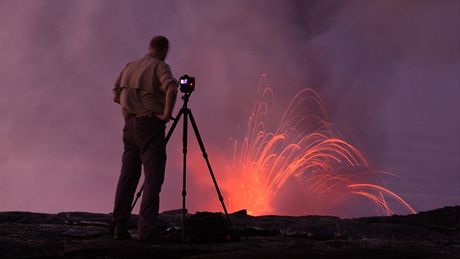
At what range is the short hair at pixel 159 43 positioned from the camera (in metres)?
7.86

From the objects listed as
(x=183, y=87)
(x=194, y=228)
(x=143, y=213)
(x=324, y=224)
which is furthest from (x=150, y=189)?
(x=324, y=224)

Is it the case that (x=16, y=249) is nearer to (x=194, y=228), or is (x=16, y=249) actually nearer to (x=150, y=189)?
(x=150, y=189)

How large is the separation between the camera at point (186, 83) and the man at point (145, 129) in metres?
0.35

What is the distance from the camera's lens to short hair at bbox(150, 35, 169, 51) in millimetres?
7863

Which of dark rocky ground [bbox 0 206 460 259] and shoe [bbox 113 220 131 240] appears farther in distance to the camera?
shoe [bbox 113 220 131 240]

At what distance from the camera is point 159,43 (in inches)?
310

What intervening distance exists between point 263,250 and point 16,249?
2922 millimetres

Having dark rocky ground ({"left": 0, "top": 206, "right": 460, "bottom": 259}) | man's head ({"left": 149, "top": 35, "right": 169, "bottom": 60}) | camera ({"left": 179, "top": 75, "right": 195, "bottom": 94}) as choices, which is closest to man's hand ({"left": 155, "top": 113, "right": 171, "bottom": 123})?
camera ({"left": 179, "top": 75, "right": 195, "bottom": 94})

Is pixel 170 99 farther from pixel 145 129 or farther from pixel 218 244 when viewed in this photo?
pixel 218 244

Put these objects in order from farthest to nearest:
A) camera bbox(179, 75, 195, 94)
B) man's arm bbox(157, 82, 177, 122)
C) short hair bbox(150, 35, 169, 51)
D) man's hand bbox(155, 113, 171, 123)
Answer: camera bbox(179, 75, 195, 94) < short hair bbox(150, 35, 169, 51) < man's hand bbox(155, 113, 171, 123) < man's arm bbox(157, 82, 177, 122)

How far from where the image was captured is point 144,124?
769cm

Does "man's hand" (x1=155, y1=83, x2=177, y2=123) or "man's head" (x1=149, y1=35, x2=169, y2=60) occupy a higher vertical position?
Answer: "man's head" (x1=149, y1=35, x2=169, y2=60)

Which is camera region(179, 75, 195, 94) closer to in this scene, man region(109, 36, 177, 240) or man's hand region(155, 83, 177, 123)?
man region(109, 36, 177, 240)

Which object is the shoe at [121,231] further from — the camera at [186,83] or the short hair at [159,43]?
the short hair at [159,43]
